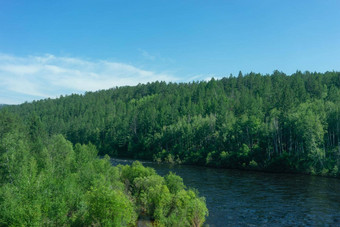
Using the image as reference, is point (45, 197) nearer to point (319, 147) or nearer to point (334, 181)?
point (334, 181)

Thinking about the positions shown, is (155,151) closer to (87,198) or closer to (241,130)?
(241,130)

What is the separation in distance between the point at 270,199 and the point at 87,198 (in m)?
30.0

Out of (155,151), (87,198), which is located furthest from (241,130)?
(87,198)

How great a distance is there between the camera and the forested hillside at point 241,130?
6658 cm

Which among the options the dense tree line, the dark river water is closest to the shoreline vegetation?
the dense tree line

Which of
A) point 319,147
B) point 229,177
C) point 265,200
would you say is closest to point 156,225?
point 265,200

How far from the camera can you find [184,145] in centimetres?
10181

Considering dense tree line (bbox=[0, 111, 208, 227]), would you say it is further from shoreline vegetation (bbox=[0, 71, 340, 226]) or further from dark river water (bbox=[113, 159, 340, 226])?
dark river water (bbox=[113, 159, 340, 226])

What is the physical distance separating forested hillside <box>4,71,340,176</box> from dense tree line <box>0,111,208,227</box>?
44901 mm

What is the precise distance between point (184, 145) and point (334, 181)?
55.8m

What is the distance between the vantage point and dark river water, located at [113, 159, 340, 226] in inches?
1265

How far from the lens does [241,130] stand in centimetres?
8356

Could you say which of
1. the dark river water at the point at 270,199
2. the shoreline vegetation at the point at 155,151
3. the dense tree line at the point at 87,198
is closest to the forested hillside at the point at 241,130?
the shoreline vegetation at the point at 155,151

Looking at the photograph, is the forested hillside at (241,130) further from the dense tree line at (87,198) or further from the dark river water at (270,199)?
the dense tree line at (87,198)
